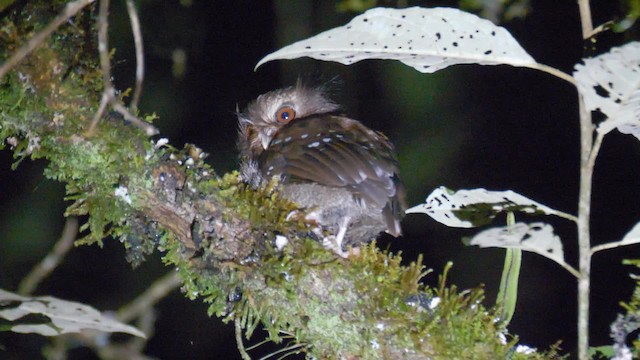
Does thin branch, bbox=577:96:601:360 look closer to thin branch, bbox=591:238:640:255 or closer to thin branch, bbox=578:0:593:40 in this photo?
thin branch, bbox=591:238:640:255

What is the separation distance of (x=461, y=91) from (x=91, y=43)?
13.5 feet

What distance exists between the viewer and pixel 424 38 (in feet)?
5.09

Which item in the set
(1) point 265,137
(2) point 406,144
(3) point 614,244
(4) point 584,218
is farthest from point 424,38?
(2) point 406,144

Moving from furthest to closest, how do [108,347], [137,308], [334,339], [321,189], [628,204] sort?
[628,204], [137,308], [108,347], [321,189], [334,339]

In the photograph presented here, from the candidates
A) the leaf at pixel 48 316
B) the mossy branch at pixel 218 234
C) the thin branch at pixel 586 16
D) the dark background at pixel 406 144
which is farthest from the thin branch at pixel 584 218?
the dark background at pixel 406 144

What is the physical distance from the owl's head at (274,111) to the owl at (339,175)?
576 mm

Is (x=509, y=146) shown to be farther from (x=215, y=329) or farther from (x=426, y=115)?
(x=215, y=329)

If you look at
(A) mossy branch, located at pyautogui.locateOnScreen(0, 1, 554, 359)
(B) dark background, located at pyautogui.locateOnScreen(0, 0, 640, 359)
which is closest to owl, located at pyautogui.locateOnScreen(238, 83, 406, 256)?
(A) mossy branch, located at pyautogui.locateOnScreen(0, 1, 554, 359)

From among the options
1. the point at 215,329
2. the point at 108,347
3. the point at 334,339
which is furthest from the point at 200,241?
the point at 215,329

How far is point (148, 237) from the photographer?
2.00 m

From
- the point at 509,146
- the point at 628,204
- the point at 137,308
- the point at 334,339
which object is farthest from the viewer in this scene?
the point at 509,146

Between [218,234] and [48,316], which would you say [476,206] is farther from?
[48,316]

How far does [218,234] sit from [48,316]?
0.57 meters

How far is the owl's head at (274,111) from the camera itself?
11.7 ft
